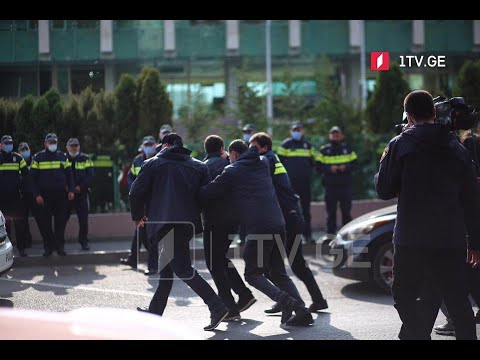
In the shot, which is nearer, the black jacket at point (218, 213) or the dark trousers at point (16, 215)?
the black jacket at point (218, 213)

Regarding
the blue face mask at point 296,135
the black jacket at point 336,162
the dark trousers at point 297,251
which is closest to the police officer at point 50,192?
the blue face mask at point 296,135

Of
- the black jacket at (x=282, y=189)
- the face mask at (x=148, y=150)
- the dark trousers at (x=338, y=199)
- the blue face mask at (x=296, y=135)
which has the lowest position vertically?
the dark trousers at (x=338, y=199)

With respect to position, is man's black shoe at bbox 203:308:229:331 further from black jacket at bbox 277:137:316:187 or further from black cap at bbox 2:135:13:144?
black cap at bbox 2:135:13:144

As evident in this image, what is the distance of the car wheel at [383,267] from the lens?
9750 millimetres

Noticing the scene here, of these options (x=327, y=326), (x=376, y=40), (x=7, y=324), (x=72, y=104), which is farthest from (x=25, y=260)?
(x=376, y=40)

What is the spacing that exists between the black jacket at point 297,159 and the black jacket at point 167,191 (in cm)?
609

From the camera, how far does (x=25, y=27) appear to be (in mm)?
13062

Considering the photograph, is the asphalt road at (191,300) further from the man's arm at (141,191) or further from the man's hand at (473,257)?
the man's hand at (473,257)

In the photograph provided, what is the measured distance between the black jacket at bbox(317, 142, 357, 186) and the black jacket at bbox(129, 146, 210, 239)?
6.16 m

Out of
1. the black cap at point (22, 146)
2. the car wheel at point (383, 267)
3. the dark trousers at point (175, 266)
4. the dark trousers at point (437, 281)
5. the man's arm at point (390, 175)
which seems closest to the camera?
the dark trousers at point (437, 281)

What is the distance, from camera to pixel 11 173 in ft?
42.7

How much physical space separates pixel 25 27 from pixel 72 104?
9.60 ft

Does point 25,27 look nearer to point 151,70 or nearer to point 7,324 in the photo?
point 151,70

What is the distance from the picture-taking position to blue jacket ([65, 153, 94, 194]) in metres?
13.5
